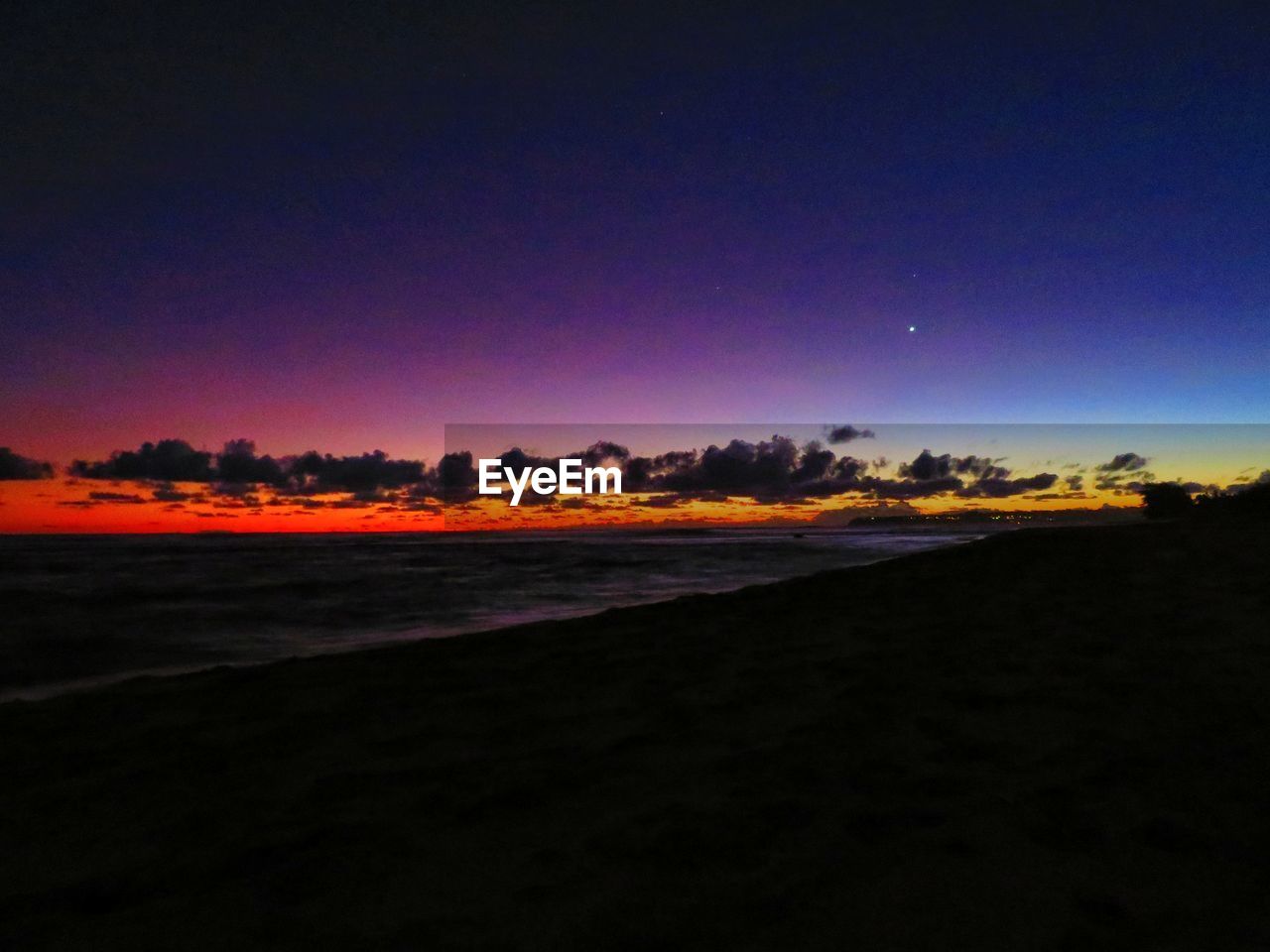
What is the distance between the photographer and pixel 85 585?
23328mm

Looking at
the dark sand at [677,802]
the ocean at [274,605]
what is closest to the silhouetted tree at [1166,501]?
the ocean at [274,605]

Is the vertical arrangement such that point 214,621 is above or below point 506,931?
below

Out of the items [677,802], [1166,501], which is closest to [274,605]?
[677,802]

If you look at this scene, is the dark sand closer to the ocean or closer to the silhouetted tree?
the ocean

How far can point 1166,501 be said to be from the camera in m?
45.8

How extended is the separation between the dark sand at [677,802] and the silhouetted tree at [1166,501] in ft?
153

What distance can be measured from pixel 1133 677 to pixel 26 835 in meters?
5.90

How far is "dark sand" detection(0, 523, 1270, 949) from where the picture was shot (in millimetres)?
2391

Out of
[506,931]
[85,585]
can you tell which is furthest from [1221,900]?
[85,585]

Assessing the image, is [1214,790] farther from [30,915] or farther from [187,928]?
[30,915]

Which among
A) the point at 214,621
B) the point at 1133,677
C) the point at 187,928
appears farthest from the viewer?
the point at 214,621

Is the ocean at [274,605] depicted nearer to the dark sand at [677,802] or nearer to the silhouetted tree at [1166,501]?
the dark sand at [677,802]

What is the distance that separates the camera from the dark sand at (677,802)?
239 cm

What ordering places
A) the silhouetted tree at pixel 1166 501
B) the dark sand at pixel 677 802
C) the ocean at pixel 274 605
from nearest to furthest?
the dark sand at pixel 677 802
the ocean at pixel 274 605
the silhouetted tree at pixel 1166 501
